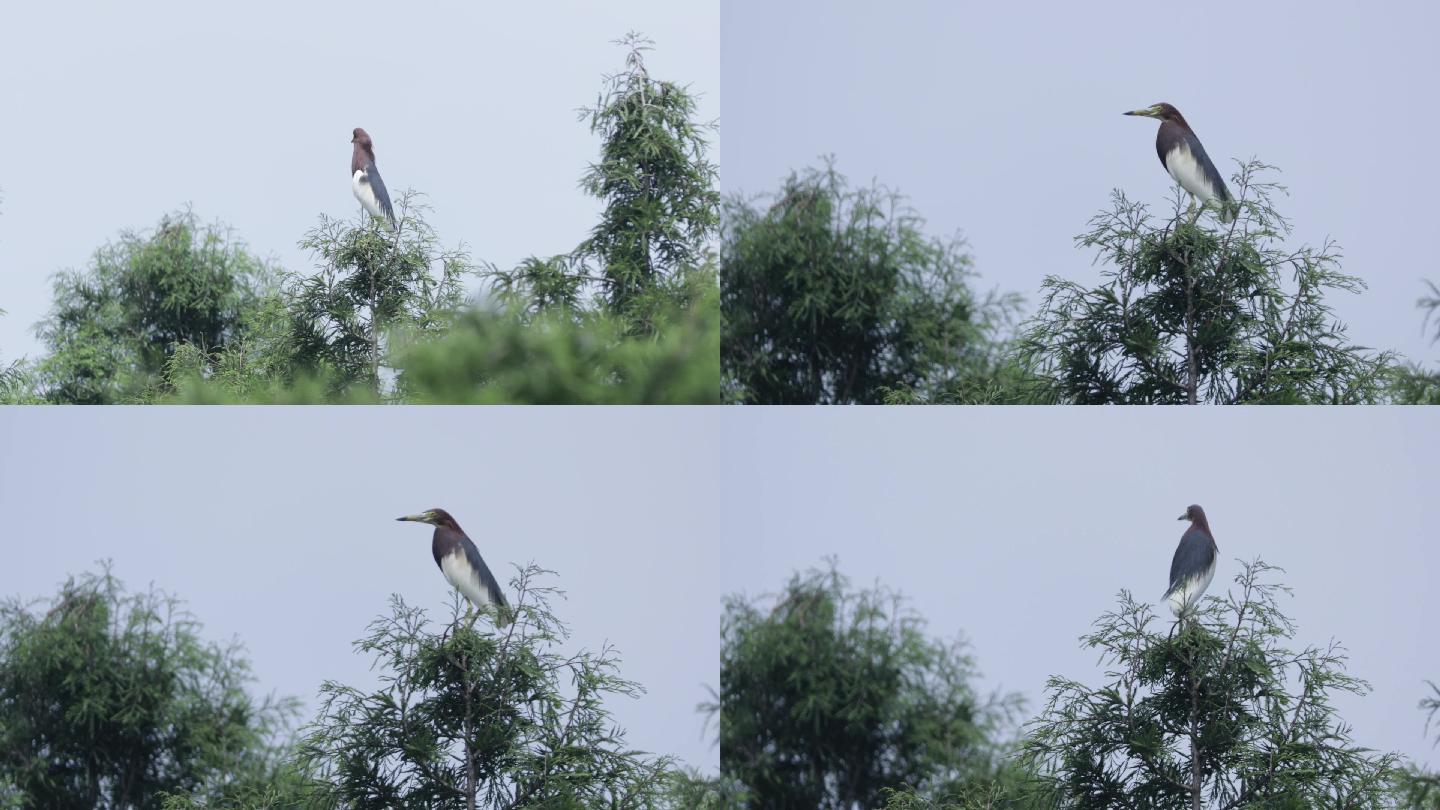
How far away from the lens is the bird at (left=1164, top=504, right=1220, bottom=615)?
4.75 metres

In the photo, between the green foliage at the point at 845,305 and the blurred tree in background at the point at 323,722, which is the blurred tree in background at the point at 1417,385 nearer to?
Answer: the green foliage at the point at 845,305

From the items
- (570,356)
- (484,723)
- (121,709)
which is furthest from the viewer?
(121,709)

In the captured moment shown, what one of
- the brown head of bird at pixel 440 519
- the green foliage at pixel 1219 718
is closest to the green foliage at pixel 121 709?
the brown head of bird at pixel 440 519

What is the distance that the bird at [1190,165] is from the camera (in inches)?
186

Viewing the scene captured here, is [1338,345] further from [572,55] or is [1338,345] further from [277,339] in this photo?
[277,339]

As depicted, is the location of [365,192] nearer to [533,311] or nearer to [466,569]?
[533,311]

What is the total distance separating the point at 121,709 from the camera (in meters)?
5.05

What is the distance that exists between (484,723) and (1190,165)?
207cm

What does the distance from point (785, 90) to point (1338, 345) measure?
1.40 metres

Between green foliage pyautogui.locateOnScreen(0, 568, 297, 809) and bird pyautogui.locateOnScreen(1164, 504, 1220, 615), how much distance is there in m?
2.16

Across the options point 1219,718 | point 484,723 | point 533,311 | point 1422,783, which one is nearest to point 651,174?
point 533,311

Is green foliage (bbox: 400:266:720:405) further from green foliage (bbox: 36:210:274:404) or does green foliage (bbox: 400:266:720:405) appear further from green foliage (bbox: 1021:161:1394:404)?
green foliage (bbox: 1021:161:1394:404)

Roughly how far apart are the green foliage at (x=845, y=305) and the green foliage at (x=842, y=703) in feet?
1.64

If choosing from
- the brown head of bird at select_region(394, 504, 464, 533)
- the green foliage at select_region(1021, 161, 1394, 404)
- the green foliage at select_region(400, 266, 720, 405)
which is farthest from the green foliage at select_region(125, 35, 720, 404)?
the green foliage at select_region(1021, 161, 1394, 404)
